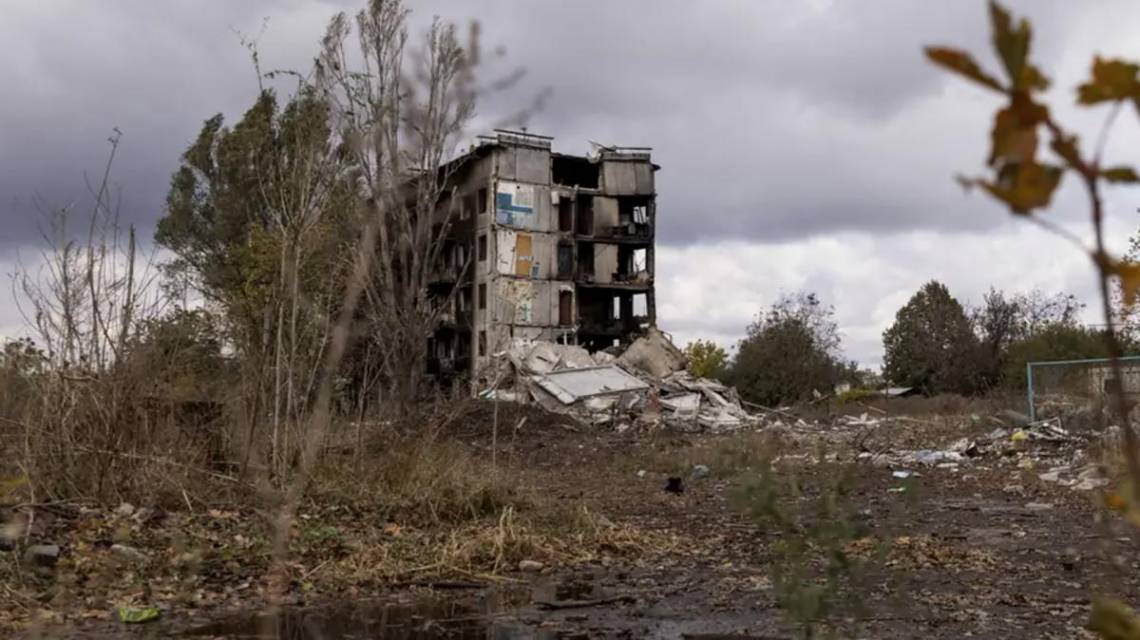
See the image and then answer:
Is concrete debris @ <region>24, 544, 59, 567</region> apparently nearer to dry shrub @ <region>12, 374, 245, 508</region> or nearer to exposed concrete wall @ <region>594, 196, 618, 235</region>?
dry shrub @ <region>12, 374, 245, 508</region>

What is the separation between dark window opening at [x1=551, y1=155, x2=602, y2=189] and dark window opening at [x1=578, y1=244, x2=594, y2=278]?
8.76ft

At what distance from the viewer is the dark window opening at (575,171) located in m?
42.3

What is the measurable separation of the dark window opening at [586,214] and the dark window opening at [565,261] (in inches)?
46.4

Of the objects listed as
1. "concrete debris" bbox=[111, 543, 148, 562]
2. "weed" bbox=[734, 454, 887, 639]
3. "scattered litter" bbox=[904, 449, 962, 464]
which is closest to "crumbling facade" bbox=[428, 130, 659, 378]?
"scattered litter" bbox=[904, 449, 962, 464]

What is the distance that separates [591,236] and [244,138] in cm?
1427

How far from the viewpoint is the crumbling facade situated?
3950 cm

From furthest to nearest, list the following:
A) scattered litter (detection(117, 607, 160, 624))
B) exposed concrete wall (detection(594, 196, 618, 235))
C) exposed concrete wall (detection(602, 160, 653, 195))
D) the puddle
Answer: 1. exposed concrete wall (detection(602, 160, 653, 195))
2. exposed concrete wall (detection(594, 196, 618, 235))
3. scattered litter (detection(117, 607, 160, 624))
4. the puddle

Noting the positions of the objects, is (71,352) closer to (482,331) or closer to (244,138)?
(244,138)

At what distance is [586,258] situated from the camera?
42.2 metres

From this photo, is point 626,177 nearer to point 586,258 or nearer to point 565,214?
point 565,214

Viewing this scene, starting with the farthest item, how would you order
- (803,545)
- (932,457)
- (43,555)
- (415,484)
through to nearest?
1. (932,457)
2. (415,484)
3. (43,555)
4. (803,545)

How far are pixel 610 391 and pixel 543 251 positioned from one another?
14.4 metres

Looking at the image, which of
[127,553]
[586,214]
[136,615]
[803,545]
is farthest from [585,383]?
[803,545]

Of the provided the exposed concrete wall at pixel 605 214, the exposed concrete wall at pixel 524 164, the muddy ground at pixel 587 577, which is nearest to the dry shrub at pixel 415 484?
the muddy ground at pixel 587 577
